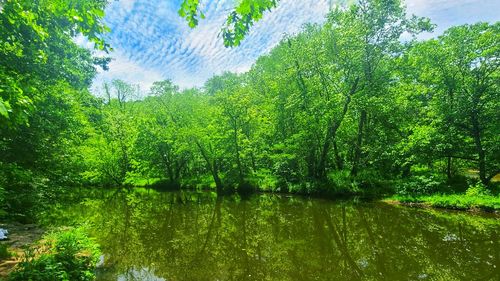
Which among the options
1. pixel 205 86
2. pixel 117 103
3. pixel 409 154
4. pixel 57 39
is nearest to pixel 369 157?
pixel 409 154

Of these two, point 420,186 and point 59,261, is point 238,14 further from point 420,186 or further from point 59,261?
point 420,186

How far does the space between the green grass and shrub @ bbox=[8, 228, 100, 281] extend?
1849cm

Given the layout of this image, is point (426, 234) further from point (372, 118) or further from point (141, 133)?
point (141, 133)

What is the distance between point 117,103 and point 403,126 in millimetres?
55379

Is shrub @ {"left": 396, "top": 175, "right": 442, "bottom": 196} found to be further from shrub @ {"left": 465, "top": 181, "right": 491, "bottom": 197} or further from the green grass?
shrub @ {"left": 465, "top": 181, "right": 491, "bottom": 197}

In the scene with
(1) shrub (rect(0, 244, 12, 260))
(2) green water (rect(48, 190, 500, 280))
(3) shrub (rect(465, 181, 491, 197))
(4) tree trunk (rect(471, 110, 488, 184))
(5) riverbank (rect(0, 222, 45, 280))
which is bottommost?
(2) green water (rect(48, 190, 500, 280))

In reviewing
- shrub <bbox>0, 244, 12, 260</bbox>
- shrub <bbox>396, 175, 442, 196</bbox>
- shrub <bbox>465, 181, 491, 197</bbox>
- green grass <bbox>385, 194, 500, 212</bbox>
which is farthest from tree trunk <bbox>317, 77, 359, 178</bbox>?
shrub <bbox>0, 244, 12, 260</bbox>

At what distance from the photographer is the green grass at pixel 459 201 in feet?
52.5

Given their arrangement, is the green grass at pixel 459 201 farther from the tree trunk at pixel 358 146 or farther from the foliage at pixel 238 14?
the foliage at pixel 238 14


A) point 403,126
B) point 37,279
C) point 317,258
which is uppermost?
point 403,126

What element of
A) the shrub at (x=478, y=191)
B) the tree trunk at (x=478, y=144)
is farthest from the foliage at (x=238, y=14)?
the tree trunk at (x=478, y=144)

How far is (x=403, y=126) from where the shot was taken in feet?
Result: 80.0

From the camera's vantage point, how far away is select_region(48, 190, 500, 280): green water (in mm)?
8930

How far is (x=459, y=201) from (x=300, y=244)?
37.8ft
